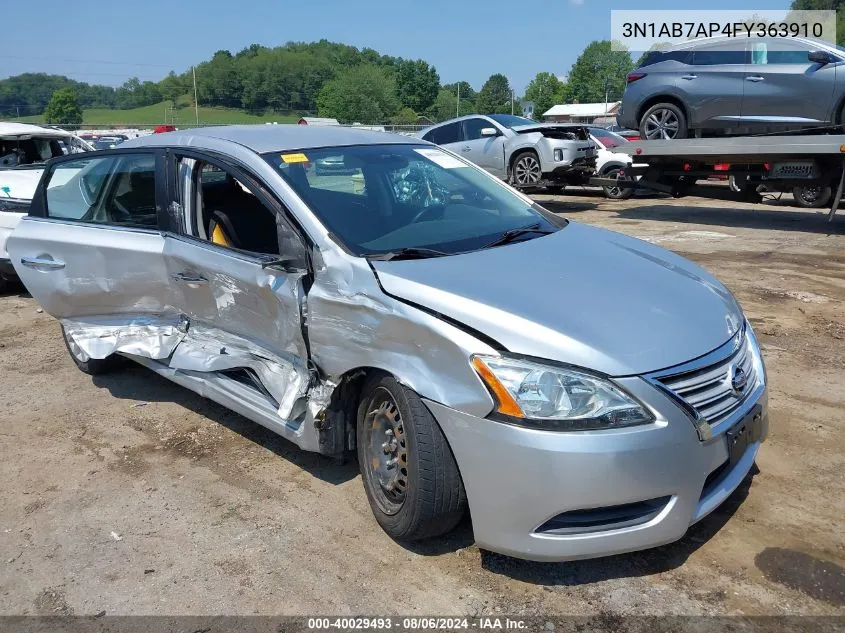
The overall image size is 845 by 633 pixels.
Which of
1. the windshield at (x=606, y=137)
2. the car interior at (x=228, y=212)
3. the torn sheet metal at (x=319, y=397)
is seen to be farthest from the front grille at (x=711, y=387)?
the windshield at (x=606, y=137)

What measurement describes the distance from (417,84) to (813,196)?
112589 mm

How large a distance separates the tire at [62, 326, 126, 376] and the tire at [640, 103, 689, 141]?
916 cm

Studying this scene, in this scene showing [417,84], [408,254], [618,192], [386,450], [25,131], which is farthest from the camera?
[417,84]

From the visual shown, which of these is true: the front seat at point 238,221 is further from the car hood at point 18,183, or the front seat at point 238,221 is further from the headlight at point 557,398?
the car hood at point 18,183

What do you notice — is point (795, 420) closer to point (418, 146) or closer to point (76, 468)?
point (418, 146)

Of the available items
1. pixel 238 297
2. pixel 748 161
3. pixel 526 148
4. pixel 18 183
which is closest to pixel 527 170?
pixel 526 148

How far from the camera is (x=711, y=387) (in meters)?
2.63

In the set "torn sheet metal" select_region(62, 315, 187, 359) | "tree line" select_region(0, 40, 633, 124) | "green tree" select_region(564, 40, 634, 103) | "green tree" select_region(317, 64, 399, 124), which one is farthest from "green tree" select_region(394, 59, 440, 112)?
"torn sheet metal" select_region(62, 315, 187, 359)

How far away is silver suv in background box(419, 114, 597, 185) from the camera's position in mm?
13797

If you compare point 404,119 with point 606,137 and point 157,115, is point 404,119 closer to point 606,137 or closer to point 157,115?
point 157,115

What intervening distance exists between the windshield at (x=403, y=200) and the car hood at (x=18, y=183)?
18.1 ft

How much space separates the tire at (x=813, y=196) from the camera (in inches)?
474

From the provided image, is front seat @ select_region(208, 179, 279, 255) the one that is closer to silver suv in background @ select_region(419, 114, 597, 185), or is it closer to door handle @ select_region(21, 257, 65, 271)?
door handle @ select_region(21, 257, 65, 271)

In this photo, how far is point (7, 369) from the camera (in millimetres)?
5574
